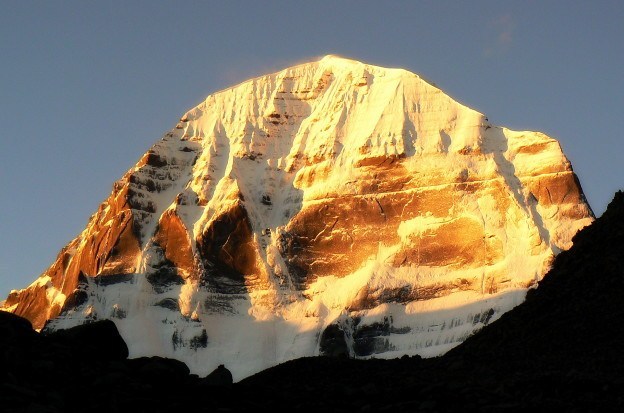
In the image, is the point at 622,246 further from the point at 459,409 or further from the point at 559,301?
the point at 459,409

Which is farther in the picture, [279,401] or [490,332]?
[490,332]

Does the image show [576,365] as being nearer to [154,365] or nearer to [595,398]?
[595,398]

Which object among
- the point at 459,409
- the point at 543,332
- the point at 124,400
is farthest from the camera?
the point at 543,332

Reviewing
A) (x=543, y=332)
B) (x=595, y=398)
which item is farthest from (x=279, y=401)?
(x=543, y=332)

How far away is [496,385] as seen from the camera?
141ft

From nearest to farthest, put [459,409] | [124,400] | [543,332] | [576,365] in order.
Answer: [124,400]
[459,409]
[576,365]
[543,332]

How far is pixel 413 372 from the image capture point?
153ft

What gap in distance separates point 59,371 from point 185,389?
11.1ft

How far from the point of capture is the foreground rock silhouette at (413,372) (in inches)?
1542

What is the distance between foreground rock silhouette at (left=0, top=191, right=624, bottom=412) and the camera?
3916cm

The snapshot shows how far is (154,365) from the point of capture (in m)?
42.2

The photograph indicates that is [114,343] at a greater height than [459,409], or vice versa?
[114,343]

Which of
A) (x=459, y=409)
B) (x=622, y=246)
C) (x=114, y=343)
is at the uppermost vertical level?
(x=622, y=246)

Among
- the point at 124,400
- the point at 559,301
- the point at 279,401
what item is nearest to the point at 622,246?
the point at 559,301
